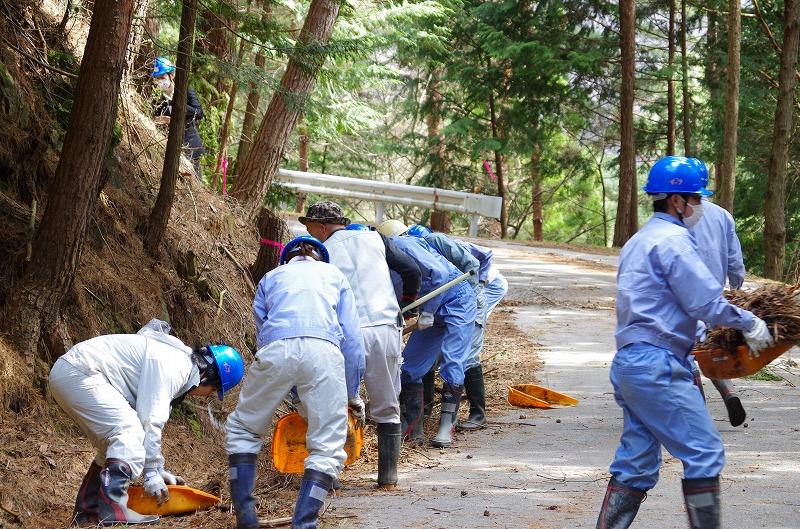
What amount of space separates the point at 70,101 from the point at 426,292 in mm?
4156

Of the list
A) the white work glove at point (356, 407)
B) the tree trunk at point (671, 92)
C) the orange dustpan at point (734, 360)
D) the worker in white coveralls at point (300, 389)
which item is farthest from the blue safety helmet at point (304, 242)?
the tree trunk at point (671, 92)

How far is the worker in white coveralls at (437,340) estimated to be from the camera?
29.3 feet

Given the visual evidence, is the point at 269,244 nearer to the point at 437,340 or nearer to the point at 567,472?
the point at 437,340

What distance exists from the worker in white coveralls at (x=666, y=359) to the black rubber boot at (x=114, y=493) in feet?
9.85

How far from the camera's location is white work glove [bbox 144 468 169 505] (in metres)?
6.28

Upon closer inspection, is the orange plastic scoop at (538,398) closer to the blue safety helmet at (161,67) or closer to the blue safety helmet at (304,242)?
the blue safety helmet at (304,242)

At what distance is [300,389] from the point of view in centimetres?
591

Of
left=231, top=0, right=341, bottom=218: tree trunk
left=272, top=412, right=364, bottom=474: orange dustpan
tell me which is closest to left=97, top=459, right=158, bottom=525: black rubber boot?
left=272, top=412, right=364, bottom=474: orange dustpan

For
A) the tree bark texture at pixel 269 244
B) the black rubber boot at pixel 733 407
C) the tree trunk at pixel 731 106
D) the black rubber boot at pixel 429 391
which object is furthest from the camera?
the tree trunk at pixel 731 106

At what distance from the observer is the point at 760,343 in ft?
17.4

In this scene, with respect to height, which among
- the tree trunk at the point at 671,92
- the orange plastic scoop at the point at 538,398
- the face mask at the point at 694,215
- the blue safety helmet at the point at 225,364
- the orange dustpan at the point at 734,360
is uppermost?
the tree trunk at the point at 671,92

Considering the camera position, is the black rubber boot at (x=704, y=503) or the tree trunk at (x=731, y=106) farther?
the tree trunk at (x=731, y=106)

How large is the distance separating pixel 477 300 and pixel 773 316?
3996 mm

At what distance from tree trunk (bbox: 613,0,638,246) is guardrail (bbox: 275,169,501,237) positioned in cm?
392
